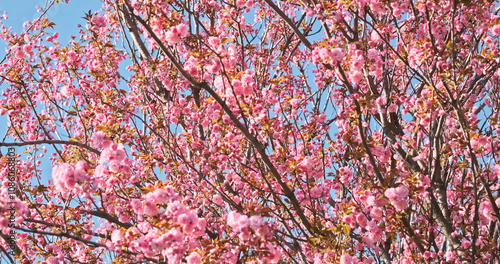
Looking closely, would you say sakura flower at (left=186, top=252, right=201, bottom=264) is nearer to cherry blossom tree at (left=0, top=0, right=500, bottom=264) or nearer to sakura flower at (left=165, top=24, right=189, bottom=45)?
cherry blossom tree at (left=0, top=0, right=500, bottom=264)

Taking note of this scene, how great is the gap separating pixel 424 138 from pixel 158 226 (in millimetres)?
4140

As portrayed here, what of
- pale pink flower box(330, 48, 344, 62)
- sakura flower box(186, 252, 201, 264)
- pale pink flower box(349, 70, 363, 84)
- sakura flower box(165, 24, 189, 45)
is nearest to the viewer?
sakura flower box(186, 252, 201, 264)

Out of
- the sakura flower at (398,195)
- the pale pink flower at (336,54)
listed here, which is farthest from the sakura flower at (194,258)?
the pale pink flower at (336,54)

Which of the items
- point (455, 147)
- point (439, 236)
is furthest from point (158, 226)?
point (439, 236)

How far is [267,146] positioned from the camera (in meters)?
5.44

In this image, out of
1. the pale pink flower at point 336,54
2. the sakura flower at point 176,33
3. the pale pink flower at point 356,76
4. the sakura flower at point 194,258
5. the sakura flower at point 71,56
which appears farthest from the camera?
the sakura flower at point 71,56

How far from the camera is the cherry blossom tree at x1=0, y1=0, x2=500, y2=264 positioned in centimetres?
333

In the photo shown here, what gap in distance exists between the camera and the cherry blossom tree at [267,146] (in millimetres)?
3330

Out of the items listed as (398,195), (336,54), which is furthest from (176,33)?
(398,195)

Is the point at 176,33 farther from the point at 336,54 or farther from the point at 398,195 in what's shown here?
the point at 398,195

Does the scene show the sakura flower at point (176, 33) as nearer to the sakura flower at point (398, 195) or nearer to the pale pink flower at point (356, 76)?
the pale pink flower at point (356, 76)

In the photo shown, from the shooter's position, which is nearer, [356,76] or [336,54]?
[336,54]

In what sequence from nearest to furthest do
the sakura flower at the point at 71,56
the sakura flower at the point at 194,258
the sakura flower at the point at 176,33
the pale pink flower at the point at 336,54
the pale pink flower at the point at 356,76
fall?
the sakura flower at the point at 194,258
the sakura flower at the point at 176,33
the pale pink flower at the point at 336,54
the pale pink flower at the point at 356,76
the sakura flower at the point at 71,56

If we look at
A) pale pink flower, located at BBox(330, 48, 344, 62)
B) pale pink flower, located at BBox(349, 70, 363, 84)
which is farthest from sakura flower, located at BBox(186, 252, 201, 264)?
pale pink flower, located at BBox(349, 70, 363, 84)
